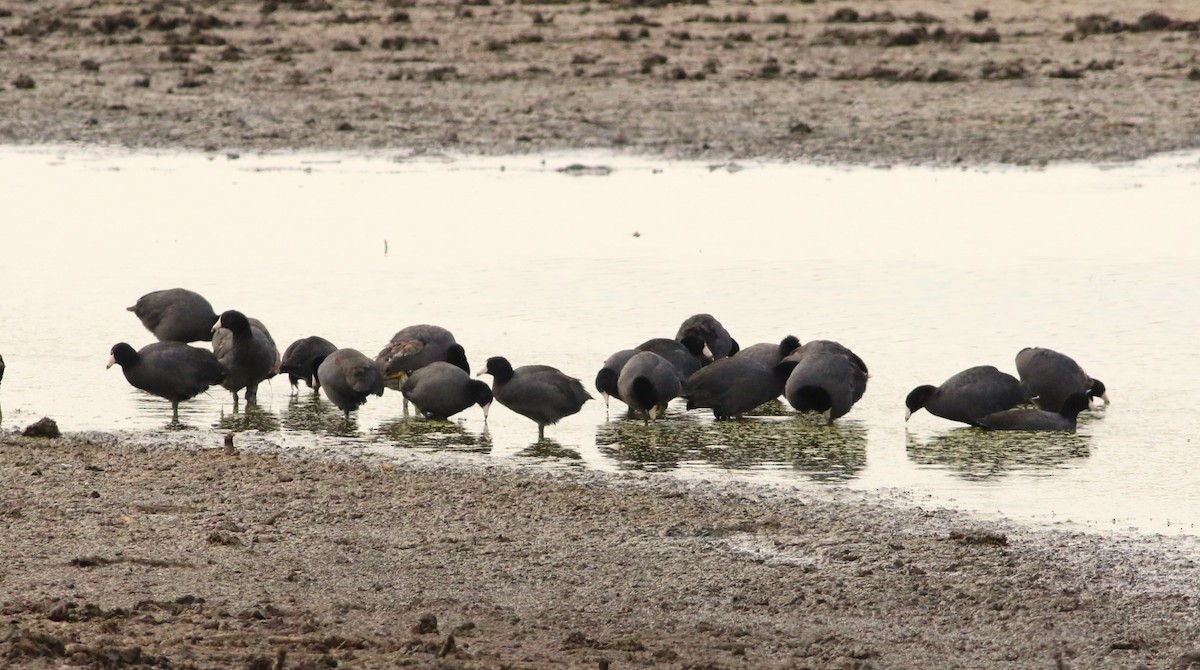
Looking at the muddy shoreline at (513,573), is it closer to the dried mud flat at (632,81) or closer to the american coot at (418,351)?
the american coot at (418,351)

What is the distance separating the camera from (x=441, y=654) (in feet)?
19.1

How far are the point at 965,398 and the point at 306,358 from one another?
12.4 ft

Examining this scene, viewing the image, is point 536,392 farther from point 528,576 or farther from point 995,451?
point 528,576

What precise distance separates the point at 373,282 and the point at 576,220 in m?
3.62

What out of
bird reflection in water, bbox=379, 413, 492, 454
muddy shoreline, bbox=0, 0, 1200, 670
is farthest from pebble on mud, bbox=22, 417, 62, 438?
bird reflection in water, bbox=379, 413, 492, 454

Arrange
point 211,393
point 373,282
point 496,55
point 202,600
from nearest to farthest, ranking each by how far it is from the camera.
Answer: point 202,600, point 211,393, point 373,282, point 496,55

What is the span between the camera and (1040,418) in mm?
10094

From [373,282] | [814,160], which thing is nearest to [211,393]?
[373,282]

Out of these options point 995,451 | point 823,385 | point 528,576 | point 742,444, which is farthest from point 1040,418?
point 528,576

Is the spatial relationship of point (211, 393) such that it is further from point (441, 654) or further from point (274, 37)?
point (274, 37)

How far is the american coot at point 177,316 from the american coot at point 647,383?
2776 millimetres

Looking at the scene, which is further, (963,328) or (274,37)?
(274,37)

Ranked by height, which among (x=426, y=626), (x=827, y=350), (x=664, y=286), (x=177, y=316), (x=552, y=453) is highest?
(x=664, y=286)

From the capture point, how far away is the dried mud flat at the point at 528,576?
598 centimetres
